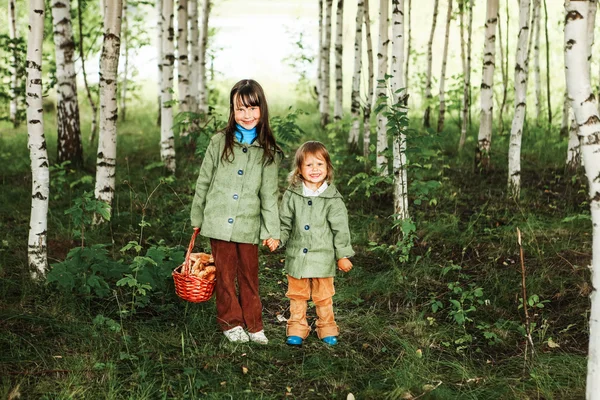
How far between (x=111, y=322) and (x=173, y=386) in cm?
94

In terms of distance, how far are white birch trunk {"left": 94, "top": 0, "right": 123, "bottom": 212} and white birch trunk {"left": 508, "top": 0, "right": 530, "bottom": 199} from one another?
4.89 meters

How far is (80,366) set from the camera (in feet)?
13.1

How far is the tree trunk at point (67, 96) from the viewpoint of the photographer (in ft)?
30.4

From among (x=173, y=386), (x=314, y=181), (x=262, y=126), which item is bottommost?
(x=173, y=386)

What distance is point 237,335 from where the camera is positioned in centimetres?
464

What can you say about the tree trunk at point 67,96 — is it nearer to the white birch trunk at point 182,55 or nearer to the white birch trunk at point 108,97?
the white birch trunk at point 182,55

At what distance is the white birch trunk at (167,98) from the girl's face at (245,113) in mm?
4897

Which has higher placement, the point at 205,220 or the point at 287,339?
the point at 205,220

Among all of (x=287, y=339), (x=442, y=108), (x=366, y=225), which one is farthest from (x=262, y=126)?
(x=442, y=108)

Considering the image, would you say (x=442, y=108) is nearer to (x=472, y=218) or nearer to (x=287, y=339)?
(x=472, y=218)

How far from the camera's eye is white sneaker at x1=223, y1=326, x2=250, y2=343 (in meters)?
4.61

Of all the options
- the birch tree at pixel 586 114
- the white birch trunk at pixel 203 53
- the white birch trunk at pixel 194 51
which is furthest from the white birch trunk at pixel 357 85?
the birch tree at pixel 586 114

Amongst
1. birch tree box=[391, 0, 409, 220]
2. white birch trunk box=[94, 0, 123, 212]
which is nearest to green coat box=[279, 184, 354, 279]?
birch tree box=[391, 0, 409, 220]

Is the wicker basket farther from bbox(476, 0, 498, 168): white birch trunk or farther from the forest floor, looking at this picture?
bbox(476, 0, 498, 168): white birch trunk
